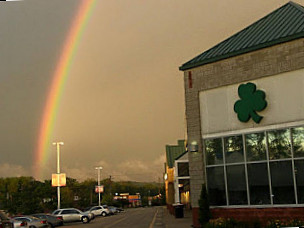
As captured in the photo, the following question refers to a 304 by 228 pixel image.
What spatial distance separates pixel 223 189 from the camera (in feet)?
75.8

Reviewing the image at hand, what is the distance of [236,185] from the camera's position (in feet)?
73.9

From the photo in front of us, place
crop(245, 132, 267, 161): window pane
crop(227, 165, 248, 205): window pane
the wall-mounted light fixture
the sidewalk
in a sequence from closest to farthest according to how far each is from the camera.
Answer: crop(245, 132, 267, 161): window pane < crop(227, 165, 248, 205): window pane < the wall-mounted light fixture < the sidewalk

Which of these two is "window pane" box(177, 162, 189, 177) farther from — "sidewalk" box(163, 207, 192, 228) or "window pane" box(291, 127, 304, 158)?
"window pane" box(291, 127, 304, 158)

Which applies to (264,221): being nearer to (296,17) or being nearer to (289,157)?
(289,157)

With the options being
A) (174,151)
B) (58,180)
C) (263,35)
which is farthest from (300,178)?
(174,151)

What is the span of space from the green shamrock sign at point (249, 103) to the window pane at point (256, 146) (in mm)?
822

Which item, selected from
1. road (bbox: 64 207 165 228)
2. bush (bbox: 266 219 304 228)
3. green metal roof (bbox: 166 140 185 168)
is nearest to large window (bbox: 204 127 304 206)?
bush (bbox: 266 219 304 228)

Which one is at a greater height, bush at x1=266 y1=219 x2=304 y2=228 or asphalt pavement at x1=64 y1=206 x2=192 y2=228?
bush at x1=266 y1=219 x2=304 y2=228

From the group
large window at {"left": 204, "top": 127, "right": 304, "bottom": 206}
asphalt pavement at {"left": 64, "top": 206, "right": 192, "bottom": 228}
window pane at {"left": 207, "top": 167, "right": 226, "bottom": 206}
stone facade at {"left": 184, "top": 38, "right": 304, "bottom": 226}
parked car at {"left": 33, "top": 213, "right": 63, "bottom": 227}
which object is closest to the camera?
large window at {"left": 204, "top": 127, "right": 304, "bottom": 206}

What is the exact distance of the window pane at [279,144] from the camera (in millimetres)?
20859

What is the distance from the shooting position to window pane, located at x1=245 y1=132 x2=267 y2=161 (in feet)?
71.1

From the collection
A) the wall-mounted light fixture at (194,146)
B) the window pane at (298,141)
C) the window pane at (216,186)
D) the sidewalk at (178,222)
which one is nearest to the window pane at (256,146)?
the window pane at (298,141)

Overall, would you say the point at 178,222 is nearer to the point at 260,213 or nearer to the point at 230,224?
the point at 260,213

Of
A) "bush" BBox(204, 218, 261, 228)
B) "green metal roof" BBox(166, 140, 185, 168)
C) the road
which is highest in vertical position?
"green metal roof" BBox(166, 140, 185, 168)
